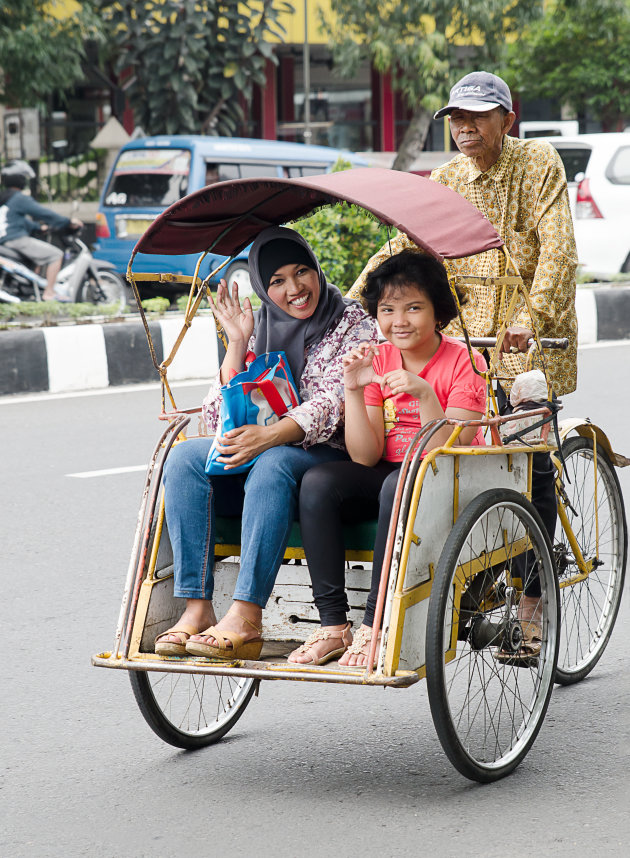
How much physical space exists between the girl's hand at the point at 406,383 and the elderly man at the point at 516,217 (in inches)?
25.7

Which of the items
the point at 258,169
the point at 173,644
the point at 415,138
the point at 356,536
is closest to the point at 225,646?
the point at 173,644

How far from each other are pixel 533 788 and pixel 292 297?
1460 mm

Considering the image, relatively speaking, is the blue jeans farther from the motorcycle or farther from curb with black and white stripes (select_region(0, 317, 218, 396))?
the motorcycle

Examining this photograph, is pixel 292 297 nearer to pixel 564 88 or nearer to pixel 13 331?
pixel 13 331

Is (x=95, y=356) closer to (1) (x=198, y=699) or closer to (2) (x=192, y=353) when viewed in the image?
(2) (x=192, y=353)

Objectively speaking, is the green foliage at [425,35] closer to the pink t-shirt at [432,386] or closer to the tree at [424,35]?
the tree at [424,35]

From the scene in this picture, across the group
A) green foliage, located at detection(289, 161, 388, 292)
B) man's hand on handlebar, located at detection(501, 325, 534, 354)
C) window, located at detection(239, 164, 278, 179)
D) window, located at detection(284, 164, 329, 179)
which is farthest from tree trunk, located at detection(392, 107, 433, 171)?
man's hand on handlebar, located at detection(501, 325, 534, 354)

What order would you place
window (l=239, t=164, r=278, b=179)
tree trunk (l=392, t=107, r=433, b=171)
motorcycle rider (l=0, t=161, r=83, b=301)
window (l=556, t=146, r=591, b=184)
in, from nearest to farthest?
motorcycle rider (l=0, t=161, r=83, b=301), window (l=556, t=146, r=591, b=184), window (l=239, t=164, r=278, b=179), tree trunk (l=392, t=107, r=433, b=171)

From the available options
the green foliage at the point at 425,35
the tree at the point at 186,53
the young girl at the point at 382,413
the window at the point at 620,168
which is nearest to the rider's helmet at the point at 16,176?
the tree at the point at 186,53

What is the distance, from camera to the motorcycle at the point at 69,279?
1258 centimetres

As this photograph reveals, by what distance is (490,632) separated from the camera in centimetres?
346

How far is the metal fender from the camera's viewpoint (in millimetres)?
4152

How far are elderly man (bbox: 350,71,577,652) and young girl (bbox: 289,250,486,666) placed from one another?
0.33 m

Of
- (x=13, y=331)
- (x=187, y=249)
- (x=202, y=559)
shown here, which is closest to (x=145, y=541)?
(x=202, y=559)
